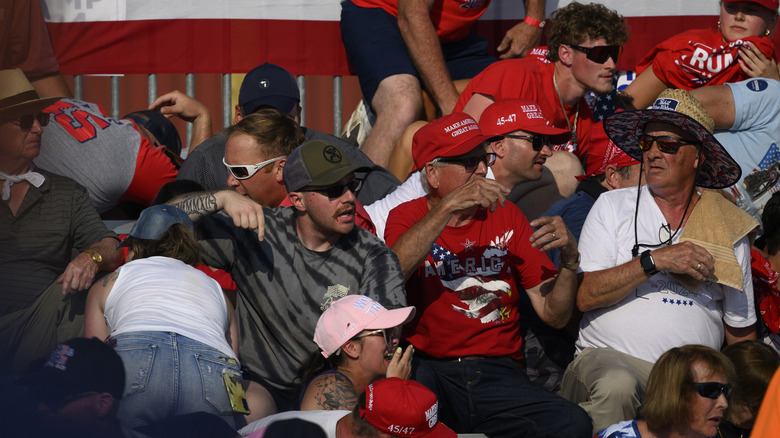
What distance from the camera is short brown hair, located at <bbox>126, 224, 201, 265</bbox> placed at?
3.39 metres

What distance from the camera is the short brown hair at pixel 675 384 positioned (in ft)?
11.3

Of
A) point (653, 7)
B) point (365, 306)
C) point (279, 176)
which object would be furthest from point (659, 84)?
point (365, 306)

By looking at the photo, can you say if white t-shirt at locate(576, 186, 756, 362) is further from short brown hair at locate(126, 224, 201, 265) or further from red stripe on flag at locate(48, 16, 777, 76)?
red stripe on flag at locate(48, 16, 777, 76)

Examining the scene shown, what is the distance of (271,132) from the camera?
14.2 feet

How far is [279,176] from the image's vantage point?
4.33 metres

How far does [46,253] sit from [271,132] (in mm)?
1225

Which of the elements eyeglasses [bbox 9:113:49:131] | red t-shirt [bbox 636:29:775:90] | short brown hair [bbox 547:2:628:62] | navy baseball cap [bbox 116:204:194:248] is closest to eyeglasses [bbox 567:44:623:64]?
short brown hair [bbox 547:2:628:62]

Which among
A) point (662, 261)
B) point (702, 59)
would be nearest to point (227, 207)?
point (662, 261)

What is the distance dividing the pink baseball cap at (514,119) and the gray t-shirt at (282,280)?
1088 mm

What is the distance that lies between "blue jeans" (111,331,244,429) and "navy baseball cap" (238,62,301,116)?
226 cm

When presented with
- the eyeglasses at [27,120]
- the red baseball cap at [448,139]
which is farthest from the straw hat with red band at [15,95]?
the red baseball cap at [448,139]

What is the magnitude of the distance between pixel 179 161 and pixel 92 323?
2257 mm

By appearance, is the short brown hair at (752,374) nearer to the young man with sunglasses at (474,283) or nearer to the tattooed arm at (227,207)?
the young man with sunglasses at (474,283)

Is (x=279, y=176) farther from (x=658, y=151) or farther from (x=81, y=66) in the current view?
(x=81, y=66)
